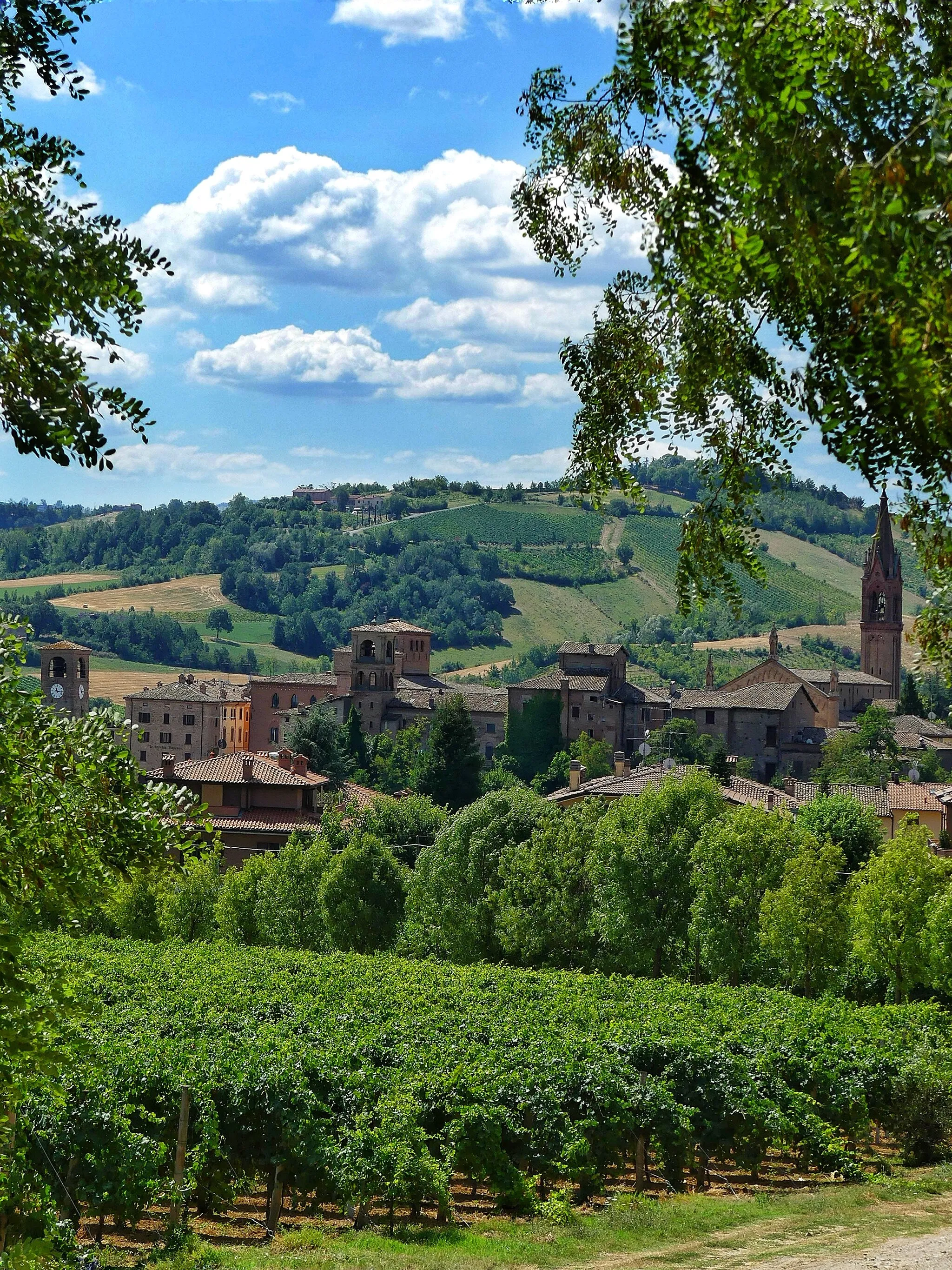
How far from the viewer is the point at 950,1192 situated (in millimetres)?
22141

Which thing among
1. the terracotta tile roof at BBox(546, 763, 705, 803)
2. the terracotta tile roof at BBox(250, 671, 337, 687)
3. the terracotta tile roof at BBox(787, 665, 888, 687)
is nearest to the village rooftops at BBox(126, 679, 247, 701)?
the terracotta tile roof at BBox(250, 671, 337, 687)

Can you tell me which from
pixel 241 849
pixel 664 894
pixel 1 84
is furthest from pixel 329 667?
pixel 1 84

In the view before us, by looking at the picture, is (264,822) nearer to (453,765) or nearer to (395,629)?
Answer: (453,765)

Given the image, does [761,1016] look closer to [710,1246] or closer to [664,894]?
[710,1246]

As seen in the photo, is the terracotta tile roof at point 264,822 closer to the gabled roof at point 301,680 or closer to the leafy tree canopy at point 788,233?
the leafy tree canopy at point 788,233

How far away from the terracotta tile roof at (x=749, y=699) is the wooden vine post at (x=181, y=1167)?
3414 inches

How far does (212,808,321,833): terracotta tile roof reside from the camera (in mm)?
64312

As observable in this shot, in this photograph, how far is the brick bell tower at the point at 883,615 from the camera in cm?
12519

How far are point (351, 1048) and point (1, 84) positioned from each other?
777 inches

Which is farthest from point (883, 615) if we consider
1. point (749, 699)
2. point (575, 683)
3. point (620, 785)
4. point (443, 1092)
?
point (443, 1092)

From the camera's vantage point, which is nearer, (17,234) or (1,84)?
(17,234)

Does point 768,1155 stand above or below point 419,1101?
below

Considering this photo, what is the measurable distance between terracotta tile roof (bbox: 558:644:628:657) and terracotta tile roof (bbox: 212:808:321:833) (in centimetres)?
4547

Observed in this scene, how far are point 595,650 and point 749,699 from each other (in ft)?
41.7
